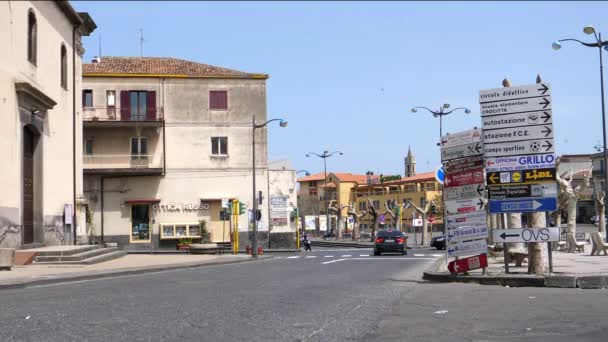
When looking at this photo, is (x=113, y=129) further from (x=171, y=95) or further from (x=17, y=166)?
(x=17, y=166)

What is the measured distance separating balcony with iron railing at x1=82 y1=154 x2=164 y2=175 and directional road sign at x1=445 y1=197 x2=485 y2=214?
3575 centimetres

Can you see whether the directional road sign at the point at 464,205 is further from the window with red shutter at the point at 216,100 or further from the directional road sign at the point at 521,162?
the window with red shutter at the point at 216,100

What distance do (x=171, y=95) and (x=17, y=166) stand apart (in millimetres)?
26693

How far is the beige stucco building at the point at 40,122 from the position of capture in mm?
25484

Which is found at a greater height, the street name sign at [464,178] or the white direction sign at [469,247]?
the street name sign at [464,178]

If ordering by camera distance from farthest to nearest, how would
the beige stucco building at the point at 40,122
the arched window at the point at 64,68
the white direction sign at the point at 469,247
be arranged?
the arched window at the point at 64,68, the beige stucco building at the point at 40,122, the white direction sign at the point at 469,247

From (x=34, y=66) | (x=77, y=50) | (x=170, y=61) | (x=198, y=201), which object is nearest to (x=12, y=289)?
(x=34, y=66)

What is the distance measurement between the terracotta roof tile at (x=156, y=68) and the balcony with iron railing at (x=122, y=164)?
5.74 metres

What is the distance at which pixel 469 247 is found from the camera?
56.9ft

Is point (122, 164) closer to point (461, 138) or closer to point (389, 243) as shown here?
point (389, 243)

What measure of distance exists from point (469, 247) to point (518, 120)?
3.15 meters

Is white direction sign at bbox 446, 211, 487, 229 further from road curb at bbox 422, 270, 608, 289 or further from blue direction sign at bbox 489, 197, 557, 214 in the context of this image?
road curb at bbox 422, 270, 608, 289

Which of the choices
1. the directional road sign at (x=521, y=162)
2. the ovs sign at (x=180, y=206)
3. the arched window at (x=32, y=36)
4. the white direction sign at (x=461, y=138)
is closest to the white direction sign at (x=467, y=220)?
the directional road sign at (x=521, y=162)

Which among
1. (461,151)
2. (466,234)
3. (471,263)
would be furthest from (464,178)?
(471,263)
